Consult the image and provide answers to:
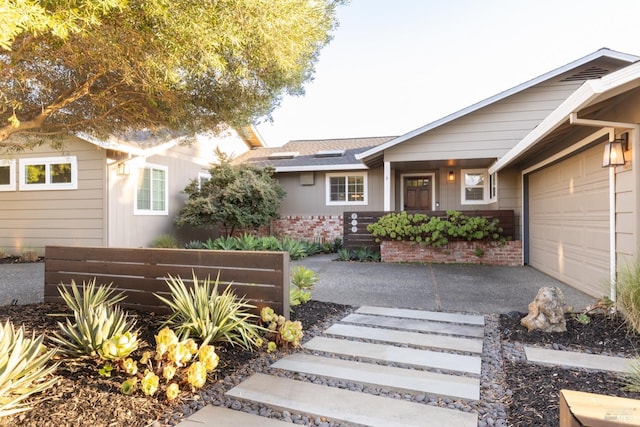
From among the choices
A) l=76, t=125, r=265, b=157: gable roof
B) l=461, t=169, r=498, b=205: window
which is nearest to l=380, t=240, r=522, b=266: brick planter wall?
l=461, t=169, r=498, b=205: window

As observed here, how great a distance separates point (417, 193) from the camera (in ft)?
43.9

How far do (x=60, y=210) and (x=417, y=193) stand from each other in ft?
35.5

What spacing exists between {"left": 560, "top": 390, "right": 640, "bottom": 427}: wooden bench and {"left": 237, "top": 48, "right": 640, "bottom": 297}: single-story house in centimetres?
356

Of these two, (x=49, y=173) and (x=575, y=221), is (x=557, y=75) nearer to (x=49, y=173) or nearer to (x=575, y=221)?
(x=575, y=221)

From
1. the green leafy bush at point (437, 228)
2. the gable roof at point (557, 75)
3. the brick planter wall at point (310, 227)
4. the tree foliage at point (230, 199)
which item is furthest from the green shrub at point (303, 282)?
the brick planter wall at point (310, 227)

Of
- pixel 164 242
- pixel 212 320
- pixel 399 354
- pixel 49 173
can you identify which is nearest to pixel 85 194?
pixel 49 173

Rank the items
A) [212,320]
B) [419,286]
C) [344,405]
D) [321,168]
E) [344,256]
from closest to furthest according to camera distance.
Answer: [344,405] < [212,320] < [419,286] < [344,256] < [321,168]

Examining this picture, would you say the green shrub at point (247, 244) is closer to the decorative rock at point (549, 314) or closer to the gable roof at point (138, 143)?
the gable roof at point (138, 143)

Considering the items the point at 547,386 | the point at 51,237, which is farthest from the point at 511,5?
the point at 51,237

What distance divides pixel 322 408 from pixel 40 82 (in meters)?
5.39

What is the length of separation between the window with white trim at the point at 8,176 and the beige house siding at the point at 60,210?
0.12m

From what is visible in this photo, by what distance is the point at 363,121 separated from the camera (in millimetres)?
22297

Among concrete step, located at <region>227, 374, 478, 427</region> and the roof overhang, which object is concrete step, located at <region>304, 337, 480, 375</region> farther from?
the roof overhang

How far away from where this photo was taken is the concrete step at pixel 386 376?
2.83 m
